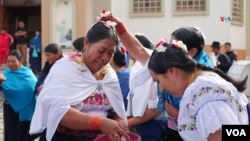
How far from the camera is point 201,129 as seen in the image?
2271 mm

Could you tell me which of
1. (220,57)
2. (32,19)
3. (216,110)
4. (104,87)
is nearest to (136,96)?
(104,87)

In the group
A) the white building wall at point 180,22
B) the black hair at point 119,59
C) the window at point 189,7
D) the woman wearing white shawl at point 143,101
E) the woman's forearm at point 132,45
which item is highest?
the window at point 189,7

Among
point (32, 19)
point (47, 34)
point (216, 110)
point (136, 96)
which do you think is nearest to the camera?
point (216, 110)

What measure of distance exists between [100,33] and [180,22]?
1464 cm

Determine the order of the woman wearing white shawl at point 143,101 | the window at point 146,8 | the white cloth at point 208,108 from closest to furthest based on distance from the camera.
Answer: the white cloth at point 208,108 < the woman wearing white shawl at point 143,101 < the window at point 146,8

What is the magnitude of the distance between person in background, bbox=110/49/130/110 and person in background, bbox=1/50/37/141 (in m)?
1.69

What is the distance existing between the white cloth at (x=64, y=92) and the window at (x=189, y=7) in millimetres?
14552

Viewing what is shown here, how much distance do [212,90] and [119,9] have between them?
15532 mm

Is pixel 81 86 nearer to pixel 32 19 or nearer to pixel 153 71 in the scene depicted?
pixel 153 71

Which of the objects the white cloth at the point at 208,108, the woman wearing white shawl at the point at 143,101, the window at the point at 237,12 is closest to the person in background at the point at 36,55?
the window at the point at 237,12

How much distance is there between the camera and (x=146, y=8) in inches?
703

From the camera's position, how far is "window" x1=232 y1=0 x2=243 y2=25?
58.8 ft

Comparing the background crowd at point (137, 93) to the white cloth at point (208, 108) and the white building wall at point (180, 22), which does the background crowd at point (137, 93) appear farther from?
the white building wall at point (180, 22)

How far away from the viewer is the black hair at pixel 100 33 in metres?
2.93
